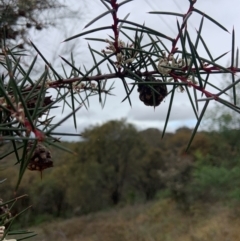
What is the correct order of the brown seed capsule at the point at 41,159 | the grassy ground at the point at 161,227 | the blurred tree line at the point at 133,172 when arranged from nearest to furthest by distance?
1. the brown seed capsule at the point at 41,159
2. the grassy ground at the point at 161,227
3. the blurred tree line at the point at 133,172

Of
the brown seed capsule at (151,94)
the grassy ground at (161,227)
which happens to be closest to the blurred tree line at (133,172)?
the grassy ground at (161,227)

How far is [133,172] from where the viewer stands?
331 inches

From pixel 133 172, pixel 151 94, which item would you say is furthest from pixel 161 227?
pixel 151 94

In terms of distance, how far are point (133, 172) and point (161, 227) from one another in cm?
342

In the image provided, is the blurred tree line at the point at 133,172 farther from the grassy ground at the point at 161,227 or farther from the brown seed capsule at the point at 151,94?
the brown seed capsule at the point at 151,94

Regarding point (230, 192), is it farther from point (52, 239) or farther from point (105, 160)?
point (105, 160)

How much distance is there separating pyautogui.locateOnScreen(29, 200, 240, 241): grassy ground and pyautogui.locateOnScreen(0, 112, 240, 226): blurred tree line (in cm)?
31

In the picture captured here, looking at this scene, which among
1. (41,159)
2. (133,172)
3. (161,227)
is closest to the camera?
(41,159)

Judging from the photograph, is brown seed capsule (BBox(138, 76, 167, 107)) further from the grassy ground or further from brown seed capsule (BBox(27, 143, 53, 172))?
the grassy ground

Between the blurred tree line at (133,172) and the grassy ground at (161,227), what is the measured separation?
313 mm

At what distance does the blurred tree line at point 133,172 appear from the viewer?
5.92 metres

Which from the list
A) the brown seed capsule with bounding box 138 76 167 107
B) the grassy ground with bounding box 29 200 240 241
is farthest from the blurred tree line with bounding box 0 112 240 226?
the brown seed capsule with bounding box 138 76 167 107

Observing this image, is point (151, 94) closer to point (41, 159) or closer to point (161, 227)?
point (41, 159)

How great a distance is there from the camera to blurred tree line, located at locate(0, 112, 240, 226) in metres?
5.92
